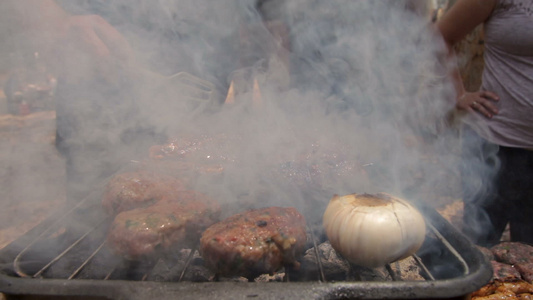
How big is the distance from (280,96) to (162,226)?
1.99 metres

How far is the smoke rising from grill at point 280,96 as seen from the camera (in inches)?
Result: 104

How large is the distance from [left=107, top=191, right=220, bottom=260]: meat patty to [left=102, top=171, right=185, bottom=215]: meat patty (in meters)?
0.12

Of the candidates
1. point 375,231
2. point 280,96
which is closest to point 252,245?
point 375,231

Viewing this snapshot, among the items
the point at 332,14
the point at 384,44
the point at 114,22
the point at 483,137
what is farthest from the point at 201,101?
the point at 483,137

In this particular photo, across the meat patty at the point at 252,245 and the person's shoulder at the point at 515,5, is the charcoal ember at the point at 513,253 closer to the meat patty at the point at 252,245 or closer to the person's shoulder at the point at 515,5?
the meat patty at the point at 252,245

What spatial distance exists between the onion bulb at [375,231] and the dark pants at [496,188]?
1.43m

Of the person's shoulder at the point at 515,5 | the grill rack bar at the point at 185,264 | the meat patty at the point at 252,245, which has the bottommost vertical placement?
the grill rack bar at the point at 185,264

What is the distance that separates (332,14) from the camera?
4.10 meters

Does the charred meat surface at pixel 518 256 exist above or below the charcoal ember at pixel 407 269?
above

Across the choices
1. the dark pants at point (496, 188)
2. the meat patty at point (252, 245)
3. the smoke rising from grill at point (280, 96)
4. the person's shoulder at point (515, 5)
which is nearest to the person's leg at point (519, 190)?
the dark pants at point (496, 188)

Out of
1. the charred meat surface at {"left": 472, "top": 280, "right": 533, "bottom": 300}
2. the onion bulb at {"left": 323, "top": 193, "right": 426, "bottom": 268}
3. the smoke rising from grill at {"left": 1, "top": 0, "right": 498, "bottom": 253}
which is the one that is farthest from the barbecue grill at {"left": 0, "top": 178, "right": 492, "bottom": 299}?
the smoke rising from grill at {"left": 1, "top": 0, "right": 498, "bottom": 253}

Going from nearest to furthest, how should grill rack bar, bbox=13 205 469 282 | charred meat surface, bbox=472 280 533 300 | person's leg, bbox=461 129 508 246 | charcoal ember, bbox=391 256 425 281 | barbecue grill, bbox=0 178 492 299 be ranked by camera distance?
barbecue grill, bbox=0 178 492 299 → grill rack bar, bbox=13 205 469 282 → charred meat surface, bbox=472 280 533 300 → charcoal ember, bbox=391 256 425 281 → person's leg, bbox=461 129 508 246

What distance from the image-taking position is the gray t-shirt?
98.0 inches

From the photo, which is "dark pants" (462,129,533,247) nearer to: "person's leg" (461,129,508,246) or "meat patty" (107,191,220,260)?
"person's leg" (461,129,508,246)
